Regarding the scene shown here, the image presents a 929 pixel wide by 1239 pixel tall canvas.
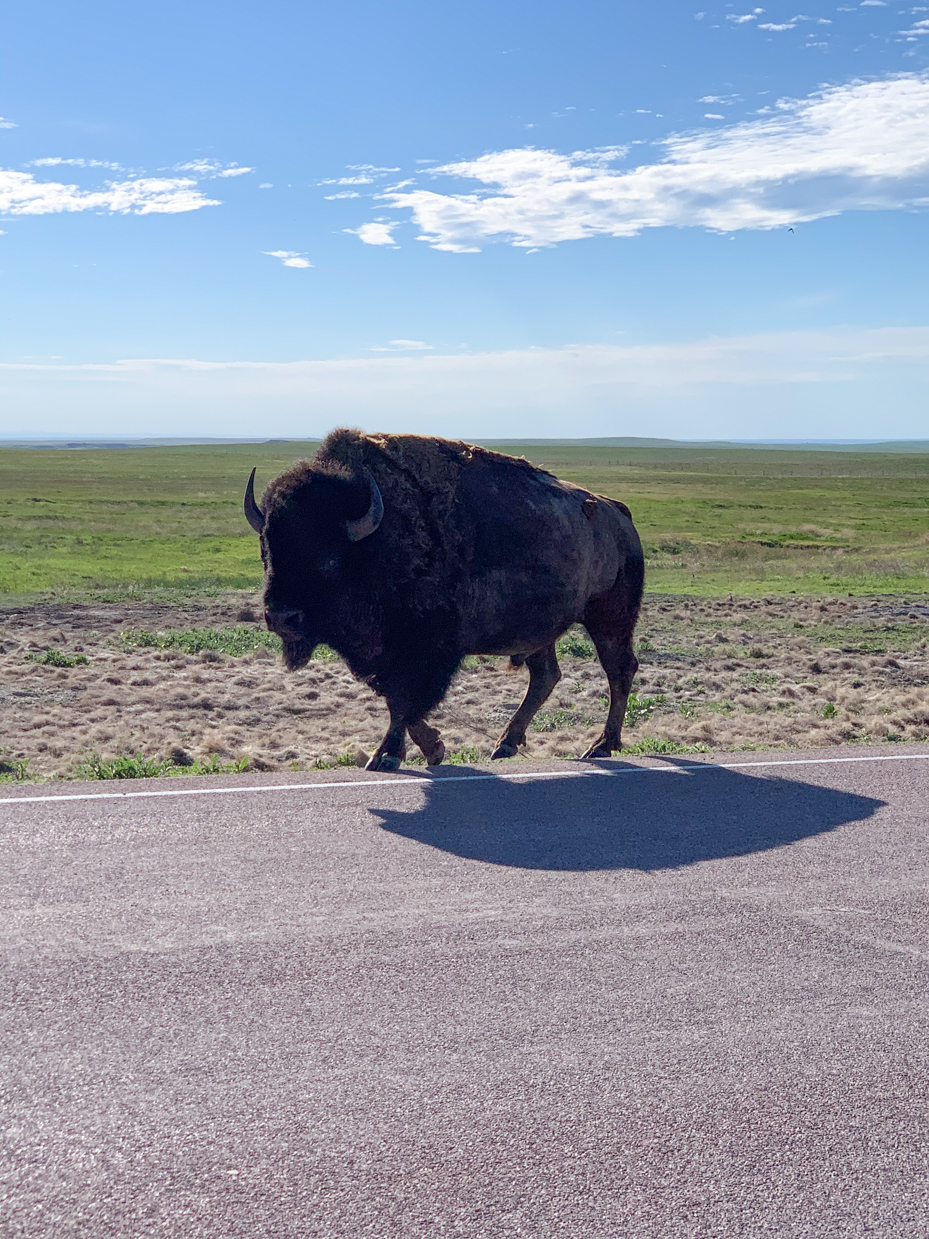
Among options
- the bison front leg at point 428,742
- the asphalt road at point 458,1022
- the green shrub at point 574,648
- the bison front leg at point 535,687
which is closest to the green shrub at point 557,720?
the bison front leg at point 535,687

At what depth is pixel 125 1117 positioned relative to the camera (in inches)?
139

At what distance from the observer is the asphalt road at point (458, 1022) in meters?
3.22

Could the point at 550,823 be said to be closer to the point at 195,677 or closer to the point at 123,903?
the point at 123,903

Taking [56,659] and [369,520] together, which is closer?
[369,520]

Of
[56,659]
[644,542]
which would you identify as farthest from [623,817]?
[644,542]

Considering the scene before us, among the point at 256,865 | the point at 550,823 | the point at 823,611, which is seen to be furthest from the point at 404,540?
the point at 823,611

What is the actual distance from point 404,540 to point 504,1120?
5.63 metres

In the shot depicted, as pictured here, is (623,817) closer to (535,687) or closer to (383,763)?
(383,763)

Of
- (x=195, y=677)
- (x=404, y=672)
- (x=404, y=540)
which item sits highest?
(x=404, y=540)

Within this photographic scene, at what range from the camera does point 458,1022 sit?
4.22 m

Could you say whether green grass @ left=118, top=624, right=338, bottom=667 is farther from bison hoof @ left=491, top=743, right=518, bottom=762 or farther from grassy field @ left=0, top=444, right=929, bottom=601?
bison hoof @ left=491, top=743, right=518, bottom=762

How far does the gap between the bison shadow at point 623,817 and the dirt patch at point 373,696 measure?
6.16 ft

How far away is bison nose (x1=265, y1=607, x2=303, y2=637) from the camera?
27.0ft

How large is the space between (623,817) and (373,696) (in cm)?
613
